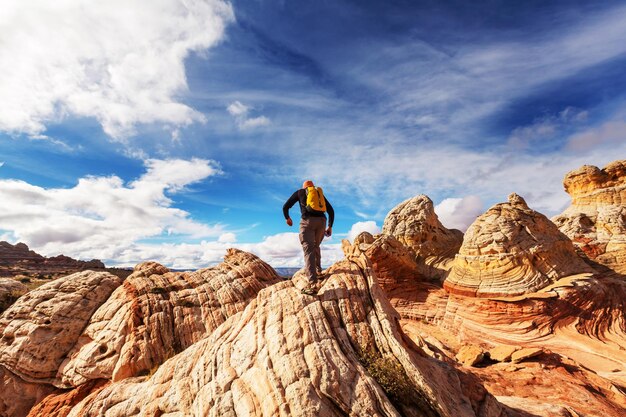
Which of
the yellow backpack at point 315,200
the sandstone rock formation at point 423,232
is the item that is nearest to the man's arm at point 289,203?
the yellow backpack at point 315,200

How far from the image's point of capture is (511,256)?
23.9 m

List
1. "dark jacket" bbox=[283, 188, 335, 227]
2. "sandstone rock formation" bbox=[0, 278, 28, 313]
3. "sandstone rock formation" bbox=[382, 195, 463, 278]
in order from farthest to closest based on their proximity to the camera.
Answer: "sandstone rock formation" bbox=[382, 195, 463, 278] → "sandstone rock formation" bbox=[0, 278, 28, 313] → "dark jacket" bbox=[283, 188, 335, 227]

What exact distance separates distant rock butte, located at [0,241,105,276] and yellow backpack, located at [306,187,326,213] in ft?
413

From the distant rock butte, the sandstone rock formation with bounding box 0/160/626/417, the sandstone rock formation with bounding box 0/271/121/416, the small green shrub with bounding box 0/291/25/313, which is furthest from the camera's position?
the distant rock butte

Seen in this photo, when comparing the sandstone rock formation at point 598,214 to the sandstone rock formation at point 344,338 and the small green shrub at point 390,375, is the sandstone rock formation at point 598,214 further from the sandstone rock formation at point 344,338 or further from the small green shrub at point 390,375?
the small green shrub at point 390,375

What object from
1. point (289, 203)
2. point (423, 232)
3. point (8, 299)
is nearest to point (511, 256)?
point (423, 232)

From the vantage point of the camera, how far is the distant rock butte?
114062 millimetres

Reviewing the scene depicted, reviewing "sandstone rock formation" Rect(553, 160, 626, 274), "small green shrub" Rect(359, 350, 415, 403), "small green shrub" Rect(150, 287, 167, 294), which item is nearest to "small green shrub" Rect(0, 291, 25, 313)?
"small green shrub" Rect(150, 287, 167, 294)

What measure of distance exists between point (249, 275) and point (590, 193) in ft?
134

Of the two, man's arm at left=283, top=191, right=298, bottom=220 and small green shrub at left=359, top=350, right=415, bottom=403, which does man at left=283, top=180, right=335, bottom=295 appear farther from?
small green shrub at left=359, top=350, right=415, bottom=403

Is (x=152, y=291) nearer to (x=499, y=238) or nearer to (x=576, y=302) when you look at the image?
(x=499, y=238)

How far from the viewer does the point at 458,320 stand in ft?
81.7

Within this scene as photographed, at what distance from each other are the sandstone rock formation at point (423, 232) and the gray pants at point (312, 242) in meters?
21.7

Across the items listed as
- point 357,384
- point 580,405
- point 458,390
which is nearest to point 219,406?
point 357,384
